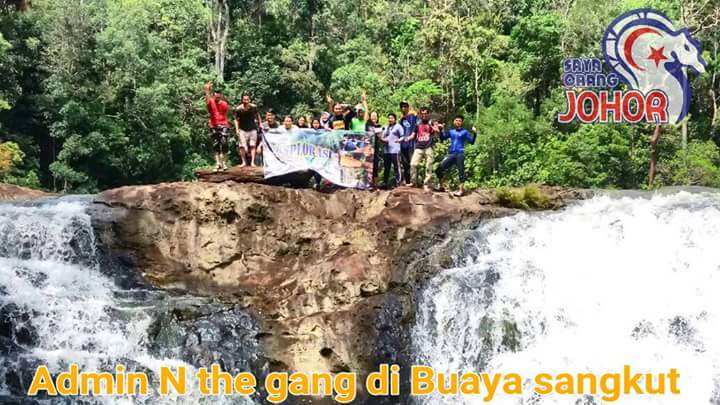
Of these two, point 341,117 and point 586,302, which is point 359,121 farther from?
point 586,302

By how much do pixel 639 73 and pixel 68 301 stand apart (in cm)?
2149

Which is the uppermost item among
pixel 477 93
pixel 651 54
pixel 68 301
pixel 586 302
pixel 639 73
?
pixel 477 93

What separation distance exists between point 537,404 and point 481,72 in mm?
26796

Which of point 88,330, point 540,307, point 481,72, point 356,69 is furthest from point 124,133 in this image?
point 540,307

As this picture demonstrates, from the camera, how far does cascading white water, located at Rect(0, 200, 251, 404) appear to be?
11.9 metres

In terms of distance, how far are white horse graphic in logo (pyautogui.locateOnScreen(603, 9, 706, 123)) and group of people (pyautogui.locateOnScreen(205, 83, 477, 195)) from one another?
11.4m

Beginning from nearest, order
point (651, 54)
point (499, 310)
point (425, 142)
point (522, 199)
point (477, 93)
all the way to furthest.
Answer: point (499, 310)
point (425, 142)
point (522, 199)
point (651, 54)
point (477, 93)

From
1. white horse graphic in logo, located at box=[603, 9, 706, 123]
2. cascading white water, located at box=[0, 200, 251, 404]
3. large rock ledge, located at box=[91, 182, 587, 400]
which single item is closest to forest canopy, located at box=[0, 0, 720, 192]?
white horse graphic in logo, located at box=[603, 9, 706, 123]

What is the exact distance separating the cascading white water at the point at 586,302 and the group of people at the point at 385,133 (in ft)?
6.11

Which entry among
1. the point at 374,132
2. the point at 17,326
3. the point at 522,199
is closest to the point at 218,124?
the point at 374,132

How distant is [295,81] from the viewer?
39.2m

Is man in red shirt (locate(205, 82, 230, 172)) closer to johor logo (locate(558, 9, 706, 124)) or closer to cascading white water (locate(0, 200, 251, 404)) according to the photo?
cascading white water (locate(0, 200, 251, 404))

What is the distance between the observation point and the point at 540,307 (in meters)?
12.8

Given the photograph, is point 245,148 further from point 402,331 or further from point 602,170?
point 602,170
